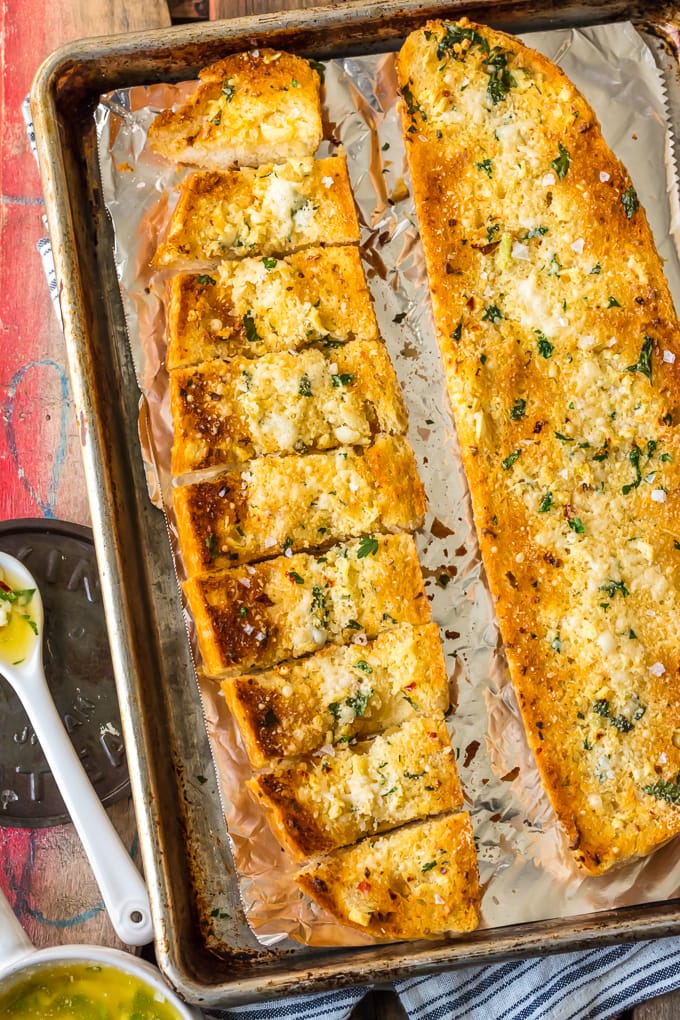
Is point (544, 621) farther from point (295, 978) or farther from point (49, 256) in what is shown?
point (49, 256)

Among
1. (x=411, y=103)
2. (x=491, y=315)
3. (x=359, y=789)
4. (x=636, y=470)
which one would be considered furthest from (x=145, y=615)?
(x=411, y=103)

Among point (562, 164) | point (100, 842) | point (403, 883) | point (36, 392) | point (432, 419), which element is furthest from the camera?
point (36, 392)

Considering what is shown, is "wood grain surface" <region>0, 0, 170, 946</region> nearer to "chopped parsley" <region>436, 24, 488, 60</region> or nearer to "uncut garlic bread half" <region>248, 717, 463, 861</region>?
"uncut garlic bread half" <region>248, 717, 463, 861</region>

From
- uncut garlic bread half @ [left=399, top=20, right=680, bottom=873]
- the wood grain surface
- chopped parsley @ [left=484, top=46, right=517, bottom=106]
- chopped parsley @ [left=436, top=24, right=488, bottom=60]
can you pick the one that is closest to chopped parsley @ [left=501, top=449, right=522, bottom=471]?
uncut garlic bread half @ [left=399, top=20, right=680, bottom=873]

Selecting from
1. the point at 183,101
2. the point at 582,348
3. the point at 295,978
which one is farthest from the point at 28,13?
the point at 295,978

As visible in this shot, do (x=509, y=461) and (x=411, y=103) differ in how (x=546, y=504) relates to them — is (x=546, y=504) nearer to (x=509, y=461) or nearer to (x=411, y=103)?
(x=509, y=461)

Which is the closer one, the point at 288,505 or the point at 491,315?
the point at 288,505
